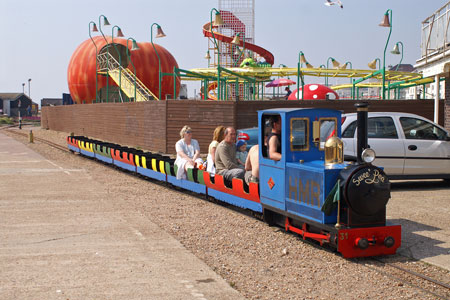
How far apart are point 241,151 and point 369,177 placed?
16.3 feet

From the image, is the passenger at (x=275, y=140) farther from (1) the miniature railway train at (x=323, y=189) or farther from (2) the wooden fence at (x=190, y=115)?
(2) the wooden fence at (x=190, y=115)

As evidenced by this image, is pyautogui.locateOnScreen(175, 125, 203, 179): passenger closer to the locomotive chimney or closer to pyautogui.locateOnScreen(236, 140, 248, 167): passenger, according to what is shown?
pyautogui.locateOnScreen(236, 140, 248, 167): passenger

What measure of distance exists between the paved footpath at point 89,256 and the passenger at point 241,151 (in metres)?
2.52

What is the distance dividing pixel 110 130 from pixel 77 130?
407 inches

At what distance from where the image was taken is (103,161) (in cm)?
2011

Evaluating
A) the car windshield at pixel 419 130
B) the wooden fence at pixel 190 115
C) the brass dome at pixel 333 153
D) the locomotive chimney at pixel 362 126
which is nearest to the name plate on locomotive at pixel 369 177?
the locomotive chimney at pixel 362 126

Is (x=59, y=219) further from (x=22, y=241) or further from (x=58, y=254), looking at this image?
(x=58, y=254)

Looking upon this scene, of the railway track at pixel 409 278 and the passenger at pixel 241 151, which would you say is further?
the passenger at pixel 241 151

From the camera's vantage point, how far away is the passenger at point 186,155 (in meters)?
12.8

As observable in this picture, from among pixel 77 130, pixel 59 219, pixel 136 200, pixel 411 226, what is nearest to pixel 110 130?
pixel 77 130

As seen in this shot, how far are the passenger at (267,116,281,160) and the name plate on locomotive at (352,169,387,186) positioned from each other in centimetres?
151

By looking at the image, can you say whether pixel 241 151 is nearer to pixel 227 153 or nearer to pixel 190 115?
pixel 227 153

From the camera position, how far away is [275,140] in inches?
327

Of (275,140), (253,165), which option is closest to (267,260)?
(275,140)
